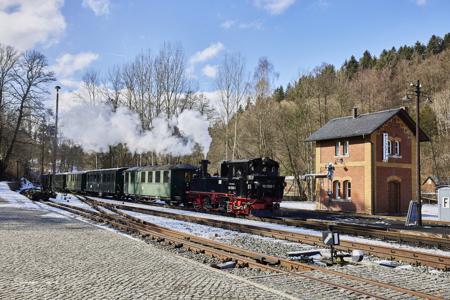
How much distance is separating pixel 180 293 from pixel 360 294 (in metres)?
2.91

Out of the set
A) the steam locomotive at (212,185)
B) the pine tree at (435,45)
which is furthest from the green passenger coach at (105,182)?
the pine tree at (435,45)

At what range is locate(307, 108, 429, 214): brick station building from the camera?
29859mm

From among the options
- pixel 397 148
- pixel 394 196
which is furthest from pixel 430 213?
pixel 397 148

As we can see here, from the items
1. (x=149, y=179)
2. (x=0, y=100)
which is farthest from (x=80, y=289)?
(x=0, y=100)

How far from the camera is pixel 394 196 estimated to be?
31219 mm

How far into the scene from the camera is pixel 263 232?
15422mm

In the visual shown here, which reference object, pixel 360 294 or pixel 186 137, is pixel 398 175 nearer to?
pixel 186 137

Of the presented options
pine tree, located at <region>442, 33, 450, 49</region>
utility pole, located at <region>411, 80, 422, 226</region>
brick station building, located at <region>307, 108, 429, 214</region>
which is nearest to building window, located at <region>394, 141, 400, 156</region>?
brick station building, located at <region>307, 108, 429, 214</region>

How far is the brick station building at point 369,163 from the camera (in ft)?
98.0

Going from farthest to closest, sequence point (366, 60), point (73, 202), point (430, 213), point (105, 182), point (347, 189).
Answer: point (366, 60), point (105, 182), point (73, 202), point (347, 189), point (430, 213)

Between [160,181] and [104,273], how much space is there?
21.3 metres

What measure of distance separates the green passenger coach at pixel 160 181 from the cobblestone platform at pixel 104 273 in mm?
14198

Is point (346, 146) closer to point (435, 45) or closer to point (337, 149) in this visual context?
point (337, 149)

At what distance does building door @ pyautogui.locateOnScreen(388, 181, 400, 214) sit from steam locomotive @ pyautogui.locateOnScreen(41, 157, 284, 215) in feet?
38.0
